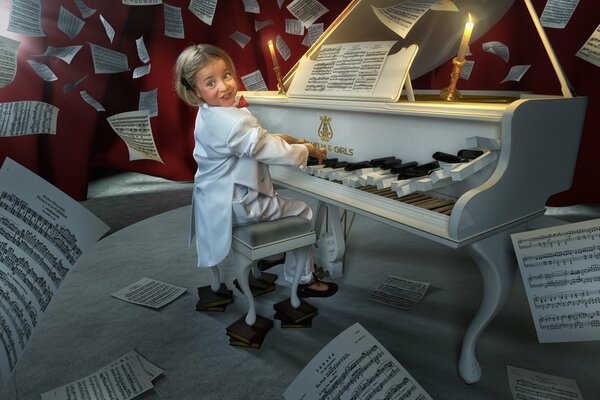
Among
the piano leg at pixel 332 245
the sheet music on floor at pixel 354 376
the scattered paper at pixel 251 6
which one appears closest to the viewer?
the sheet music on floor at pixel 354 376

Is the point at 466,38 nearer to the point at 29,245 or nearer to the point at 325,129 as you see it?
the point at 325,129

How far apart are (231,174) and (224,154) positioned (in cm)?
10

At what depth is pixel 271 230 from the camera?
181 cm

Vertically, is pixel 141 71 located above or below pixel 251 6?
below

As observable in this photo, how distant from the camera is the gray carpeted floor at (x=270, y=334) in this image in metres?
1.66

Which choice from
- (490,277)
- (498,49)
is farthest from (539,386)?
(498,49)

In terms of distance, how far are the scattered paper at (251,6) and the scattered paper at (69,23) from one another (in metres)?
1.58

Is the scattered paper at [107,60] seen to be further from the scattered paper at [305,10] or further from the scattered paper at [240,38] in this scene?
the scattered paper at [305,10]

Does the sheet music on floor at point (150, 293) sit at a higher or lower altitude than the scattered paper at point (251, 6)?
lower

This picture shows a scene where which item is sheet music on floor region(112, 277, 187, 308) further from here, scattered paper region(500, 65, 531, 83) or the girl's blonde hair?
scattered paper region(500, 65, 531, 83)

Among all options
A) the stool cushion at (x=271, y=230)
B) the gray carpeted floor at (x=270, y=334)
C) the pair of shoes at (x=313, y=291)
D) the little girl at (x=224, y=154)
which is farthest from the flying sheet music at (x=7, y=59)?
the pair of shoes at (x=313, y=291)

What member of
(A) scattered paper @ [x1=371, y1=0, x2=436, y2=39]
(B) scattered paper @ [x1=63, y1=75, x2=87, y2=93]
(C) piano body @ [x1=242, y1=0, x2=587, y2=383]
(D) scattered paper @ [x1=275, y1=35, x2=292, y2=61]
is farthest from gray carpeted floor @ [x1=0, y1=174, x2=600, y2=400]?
(D) scattered paper @ [x1=275, y1=35, x2=292, y2=61]

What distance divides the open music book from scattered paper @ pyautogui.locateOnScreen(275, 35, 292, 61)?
2600 mm

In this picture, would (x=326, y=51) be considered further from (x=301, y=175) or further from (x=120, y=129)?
(x=120, y=129)
